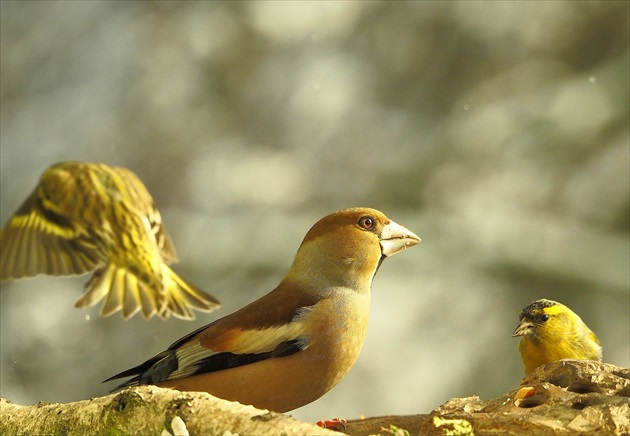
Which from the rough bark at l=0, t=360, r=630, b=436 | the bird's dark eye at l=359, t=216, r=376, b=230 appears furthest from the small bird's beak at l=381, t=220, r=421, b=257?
the rough bark at l=0, t=360, r=630, b=436

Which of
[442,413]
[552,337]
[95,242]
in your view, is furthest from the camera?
[95,242]

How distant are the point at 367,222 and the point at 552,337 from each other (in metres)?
0.67

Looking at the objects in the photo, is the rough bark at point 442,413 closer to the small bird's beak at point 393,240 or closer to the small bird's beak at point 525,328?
the small bird's beak at point 393,240

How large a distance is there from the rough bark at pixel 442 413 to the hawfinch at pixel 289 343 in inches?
8.4

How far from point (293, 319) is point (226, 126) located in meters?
1.92

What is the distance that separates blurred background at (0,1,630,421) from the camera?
312 centimetres

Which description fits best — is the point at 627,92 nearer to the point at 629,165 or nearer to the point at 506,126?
the point at 629,165

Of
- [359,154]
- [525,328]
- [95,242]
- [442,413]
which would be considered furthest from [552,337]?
[359,154]

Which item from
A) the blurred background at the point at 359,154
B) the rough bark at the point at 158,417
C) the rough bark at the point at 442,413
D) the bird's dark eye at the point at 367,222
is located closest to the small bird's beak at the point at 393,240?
the bird's dark eye at the point at 367,222

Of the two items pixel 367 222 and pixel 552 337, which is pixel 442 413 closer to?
pixel 367 222

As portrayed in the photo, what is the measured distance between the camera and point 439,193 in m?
3.90

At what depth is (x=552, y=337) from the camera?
2139 millimetres

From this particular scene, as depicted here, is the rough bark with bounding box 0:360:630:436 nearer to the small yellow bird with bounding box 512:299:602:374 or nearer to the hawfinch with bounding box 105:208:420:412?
the hawfinch with bounding box 105:208:420:412

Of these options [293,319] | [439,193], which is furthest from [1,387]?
[439,193]
